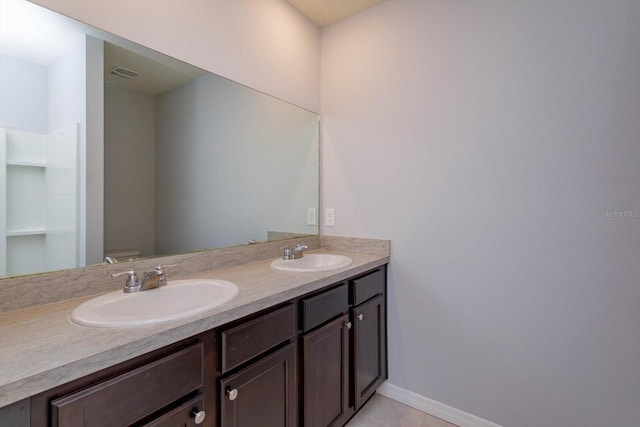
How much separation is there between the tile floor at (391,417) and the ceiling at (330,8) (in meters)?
2.52

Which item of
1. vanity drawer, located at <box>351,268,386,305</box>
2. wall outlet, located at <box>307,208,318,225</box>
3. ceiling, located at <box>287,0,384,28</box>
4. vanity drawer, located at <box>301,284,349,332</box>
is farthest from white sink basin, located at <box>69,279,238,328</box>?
ceiling, located at <box>287,0,384,28</box>

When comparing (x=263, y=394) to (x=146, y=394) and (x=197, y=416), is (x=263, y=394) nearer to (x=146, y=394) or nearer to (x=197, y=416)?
(x=197, y=416)

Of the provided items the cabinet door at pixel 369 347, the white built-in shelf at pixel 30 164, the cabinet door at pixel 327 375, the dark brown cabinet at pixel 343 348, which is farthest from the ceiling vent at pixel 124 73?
the cabinet door at pixel 369 347

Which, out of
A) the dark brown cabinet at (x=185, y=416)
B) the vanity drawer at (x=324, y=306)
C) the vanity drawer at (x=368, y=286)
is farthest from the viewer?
the vanity drawer at (x=368, y=286)

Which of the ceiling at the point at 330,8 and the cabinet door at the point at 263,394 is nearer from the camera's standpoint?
the cabinet door at the point at 263,394

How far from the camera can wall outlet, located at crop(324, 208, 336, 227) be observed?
2.13m

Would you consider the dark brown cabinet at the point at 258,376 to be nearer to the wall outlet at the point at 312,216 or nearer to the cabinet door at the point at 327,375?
the cabinet door at the point at 327,375

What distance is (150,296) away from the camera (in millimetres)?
1119

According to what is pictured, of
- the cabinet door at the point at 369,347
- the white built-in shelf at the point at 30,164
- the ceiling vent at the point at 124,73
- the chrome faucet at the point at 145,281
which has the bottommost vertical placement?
the cabinet door at the point at 369,347

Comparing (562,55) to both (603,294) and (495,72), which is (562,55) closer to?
(495,72)

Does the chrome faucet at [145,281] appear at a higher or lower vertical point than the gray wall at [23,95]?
lower

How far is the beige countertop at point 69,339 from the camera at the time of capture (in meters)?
0.59

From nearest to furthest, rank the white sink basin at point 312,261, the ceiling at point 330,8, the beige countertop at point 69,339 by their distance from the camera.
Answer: the beige countertop at point 69,339 < the white sink basin at point 312,261 < the ceiling at point 330,8

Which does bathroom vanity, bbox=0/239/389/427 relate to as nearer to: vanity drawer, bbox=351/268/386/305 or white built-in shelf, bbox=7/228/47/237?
vanity drawer, bbox=351/268/386/305
